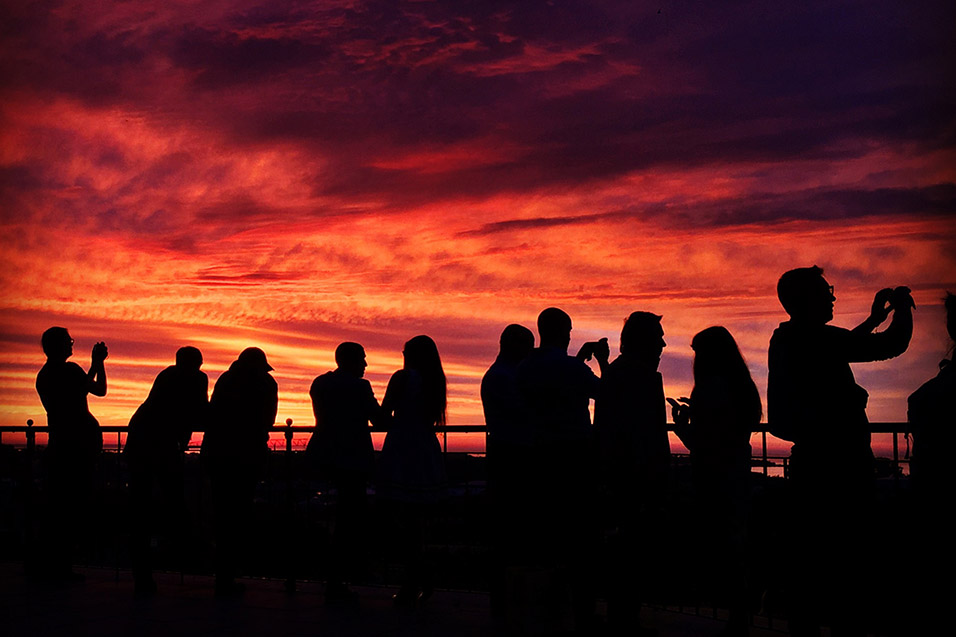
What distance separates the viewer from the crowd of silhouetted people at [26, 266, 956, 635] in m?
4.48

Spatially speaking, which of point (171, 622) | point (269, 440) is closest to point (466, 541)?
point (269, 440)

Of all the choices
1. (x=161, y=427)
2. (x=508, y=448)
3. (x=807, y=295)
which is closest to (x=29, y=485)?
(x=161, y=427)

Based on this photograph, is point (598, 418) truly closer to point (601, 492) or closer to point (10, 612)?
point (601, 492)

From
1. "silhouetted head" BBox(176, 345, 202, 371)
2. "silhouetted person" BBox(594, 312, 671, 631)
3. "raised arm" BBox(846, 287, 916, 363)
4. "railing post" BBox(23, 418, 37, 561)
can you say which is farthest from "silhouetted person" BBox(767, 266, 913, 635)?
"railing post" BBox(23, 418, 37, 561)

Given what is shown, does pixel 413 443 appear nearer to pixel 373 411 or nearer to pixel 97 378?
pixel 373 411

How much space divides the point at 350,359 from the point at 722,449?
3.17m

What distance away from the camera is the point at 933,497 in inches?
174

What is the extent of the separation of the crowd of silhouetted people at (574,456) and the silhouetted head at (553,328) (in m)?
0.01

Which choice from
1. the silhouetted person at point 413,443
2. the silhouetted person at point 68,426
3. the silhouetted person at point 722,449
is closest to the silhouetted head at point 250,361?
the silhouetted person at point 413,443

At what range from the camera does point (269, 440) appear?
842 cm

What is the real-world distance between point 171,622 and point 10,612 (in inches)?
51.7

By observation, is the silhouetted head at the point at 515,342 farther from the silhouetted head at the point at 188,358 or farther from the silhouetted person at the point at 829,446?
the silhouetted head at the point at 188,358

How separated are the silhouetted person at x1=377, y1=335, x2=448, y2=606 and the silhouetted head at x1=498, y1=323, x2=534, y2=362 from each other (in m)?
0.73

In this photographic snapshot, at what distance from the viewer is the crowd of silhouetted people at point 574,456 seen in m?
4.48
